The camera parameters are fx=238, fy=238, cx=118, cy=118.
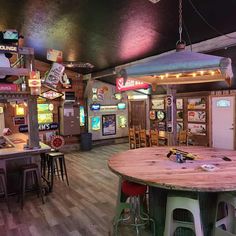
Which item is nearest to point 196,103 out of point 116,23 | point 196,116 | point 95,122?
point 196,116

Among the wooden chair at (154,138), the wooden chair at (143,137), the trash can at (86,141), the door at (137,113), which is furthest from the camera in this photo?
the door at (137,113)

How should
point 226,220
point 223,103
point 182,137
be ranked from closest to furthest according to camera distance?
point 226,220 < point 182,137 < point 223,103

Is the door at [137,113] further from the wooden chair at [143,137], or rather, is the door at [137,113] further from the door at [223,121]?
the door at [223,121]

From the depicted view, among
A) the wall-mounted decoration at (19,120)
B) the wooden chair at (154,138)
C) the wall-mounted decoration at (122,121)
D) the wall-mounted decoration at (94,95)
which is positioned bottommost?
the wooden chair at (154,138)

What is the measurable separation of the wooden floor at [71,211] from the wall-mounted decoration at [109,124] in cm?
453

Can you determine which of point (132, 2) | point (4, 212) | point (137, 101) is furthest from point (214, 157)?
point (137, 101)

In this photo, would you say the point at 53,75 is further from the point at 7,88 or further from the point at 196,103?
the point at 196,103

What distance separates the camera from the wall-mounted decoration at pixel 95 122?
10.0 metres

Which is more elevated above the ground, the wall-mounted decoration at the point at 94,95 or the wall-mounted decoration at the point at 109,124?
the wall-mounted decoration at the point at 94,95

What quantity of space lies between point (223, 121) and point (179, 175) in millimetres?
6160

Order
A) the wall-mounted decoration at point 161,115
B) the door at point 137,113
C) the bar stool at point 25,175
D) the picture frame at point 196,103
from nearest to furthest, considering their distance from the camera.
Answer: the bar stool at point 25,175 < the picture frame at point 196,103 < the wall-mounted decoration at point 161,115 < the door at point 137,113

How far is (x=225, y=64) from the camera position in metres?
2.20

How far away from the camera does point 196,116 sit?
28.5 feet

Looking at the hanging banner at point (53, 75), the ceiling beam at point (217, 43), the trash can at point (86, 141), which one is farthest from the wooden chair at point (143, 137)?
the hanging banner at point (53, 75)
